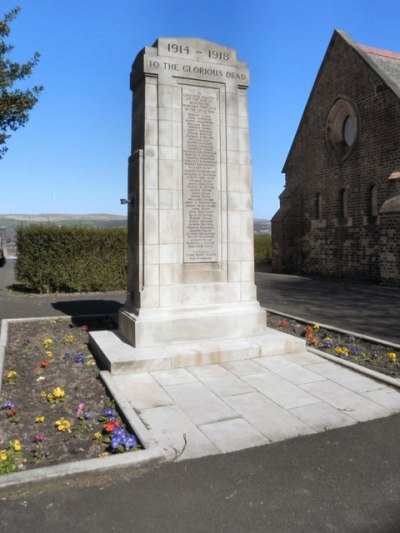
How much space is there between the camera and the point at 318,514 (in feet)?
9.61

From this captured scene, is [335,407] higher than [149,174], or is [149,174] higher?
[149,174]

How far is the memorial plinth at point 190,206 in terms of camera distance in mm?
6641

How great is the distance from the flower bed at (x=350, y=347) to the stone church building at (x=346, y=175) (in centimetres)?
889

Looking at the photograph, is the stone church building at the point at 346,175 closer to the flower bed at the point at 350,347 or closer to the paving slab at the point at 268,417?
the flower bed at the point at 350,347

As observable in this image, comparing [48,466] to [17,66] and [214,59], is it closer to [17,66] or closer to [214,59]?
[214,59]

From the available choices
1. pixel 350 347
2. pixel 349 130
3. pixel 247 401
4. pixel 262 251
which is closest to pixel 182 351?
pixel 247 401

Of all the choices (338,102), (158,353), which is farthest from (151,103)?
(338,102)

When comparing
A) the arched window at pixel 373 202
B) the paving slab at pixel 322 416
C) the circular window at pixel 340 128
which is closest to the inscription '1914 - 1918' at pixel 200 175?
the paving slab at pixel 322 416

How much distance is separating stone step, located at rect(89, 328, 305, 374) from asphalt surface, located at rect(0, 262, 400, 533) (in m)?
→ 2.35

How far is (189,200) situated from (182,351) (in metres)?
2.37

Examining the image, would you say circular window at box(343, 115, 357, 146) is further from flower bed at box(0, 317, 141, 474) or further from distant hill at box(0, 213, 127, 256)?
flower bed at box(0, 317, 141, 474)

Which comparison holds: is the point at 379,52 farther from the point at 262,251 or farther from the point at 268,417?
the point at 268,417

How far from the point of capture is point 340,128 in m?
20.2

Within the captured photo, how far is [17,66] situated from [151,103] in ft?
25.4
